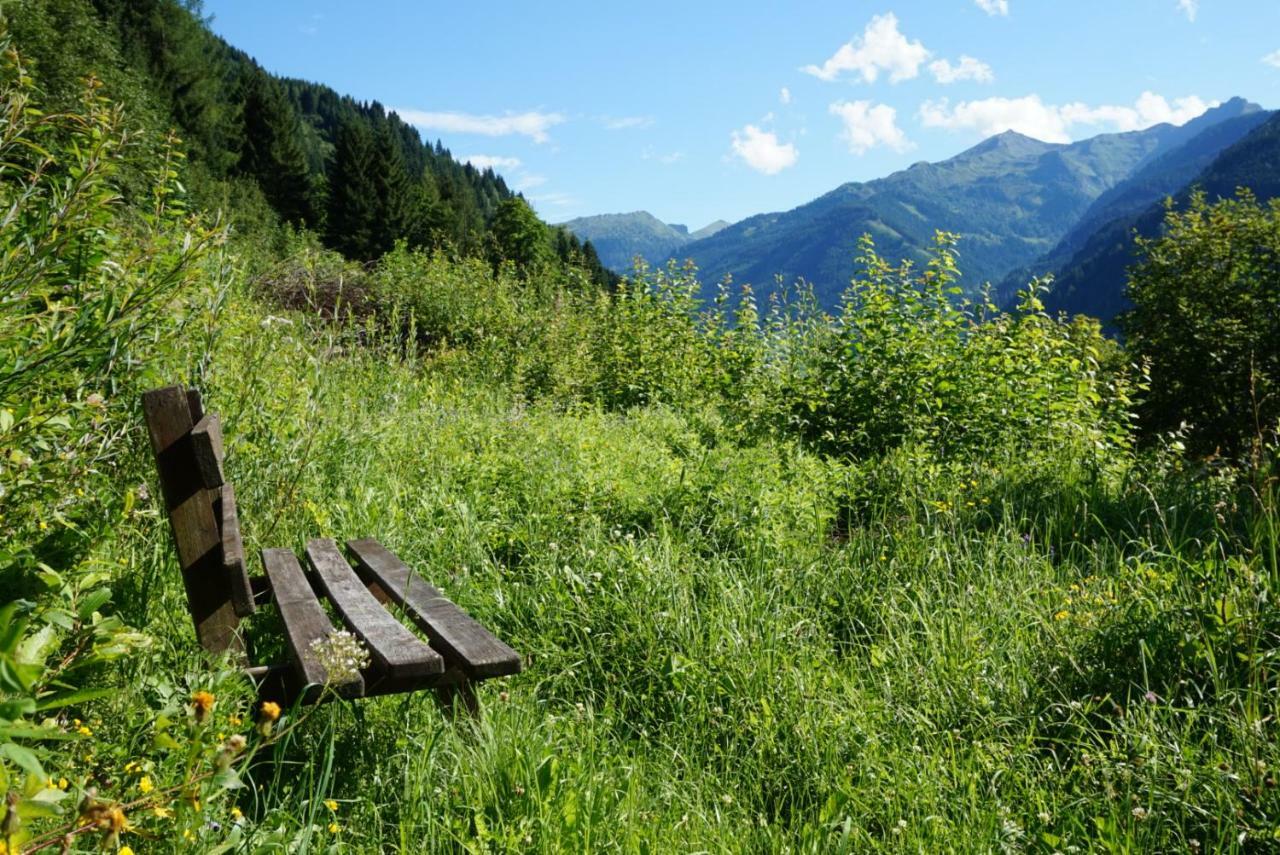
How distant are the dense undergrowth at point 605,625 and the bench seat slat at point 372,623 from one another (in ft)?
0.69

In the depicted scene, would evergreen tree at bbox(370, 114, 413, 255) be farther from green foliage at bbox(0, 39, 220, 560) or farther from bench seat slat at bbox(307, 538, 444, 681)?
green foliage at bbox(0, 39, 220, 560)

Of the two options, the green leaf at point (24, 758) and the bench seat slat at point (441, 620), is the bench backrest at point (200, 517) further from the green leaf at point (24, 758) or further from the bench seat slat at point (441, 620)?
the green leaf at point (24, 758)

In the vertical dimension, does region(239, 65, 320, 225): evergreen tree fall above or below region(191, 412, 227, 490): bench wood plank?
above

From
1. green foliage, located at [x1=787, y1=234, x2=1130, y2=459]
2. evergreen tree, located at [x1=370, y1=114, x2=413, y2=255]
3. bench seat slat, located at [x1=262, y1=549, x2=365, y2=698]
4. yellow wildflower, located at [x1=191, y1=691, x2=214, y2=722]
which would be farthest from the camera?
evergreen tree, located at [x1=370, y1=114, x2=413, y2=255]

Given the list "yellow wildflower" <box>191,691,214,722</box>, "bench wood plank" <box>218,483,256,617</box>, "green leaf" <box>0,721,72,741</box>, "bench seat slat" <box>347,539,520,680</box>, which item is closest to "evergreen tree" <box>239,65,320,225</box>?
"bench seat slat" <box>347,539,520,680</box>

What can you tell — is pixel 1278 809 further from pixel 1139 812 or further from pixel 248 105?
pixel 248 105


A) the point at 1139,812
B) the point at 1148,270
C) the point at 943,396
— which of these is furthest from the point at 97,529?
the point at 1148,270

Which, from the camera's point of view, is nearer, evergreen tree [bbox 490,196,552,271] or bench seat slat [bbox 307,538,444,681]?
bench seat slat [bbox 307,538,444,681]

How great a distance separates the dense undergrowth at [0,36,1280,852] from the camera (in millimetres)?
1869

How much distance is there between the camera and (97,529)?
2531mm

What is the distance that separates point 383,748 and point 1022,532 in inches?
128

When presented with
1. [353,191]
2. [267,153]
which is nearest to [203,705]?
[353,191]

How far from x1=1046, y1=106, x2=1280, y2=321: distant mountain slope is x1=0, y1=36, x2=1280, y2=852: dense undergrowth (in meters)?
152

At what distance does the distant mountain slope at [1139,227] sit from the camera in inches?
5669
